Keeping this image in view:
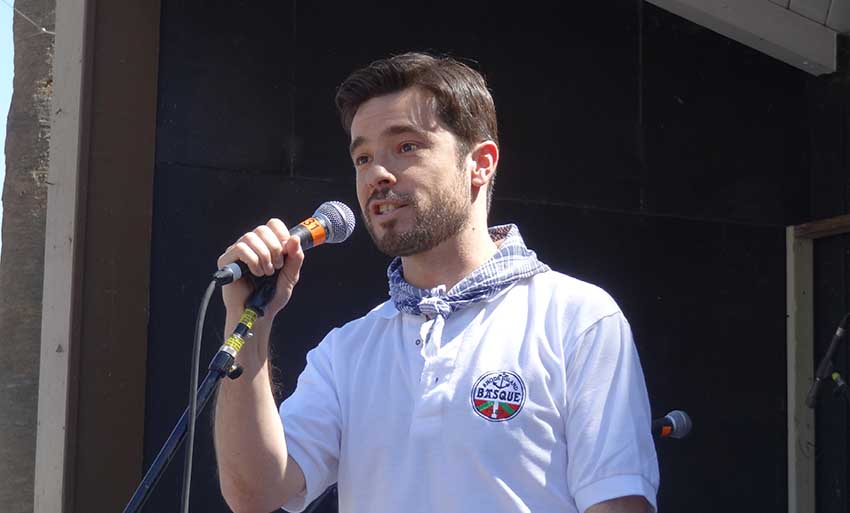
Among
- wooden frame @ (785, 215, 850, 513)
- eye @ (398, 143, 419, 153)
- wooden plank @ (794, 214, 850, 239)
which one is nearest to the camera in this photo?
eye @ (398, 143, 419, 153)

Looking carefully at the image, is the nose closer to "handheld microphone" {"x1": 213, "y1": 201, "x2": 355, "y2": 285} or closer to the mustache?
the mustache

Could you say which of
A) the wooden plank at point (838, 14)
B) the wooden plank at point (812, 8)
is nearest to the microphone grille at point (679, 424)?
the wooden plank at point (812, 8)

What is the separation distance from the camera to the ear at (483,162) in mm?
2131

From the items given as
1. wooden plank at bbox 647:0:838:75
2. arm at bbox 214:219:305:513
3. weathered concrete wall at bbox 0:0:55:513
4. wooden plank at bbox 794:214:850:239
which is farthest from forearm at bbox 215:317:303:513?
wooden plank at bbox 794:214:850:239

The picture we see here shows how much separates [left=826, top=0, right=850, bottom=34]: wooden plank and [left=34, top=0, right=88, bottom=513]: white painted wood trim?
10.6 ft

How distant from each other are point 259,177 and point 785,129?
8.26ft

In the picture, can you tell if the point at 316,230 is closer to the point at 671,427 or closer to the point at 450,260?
the point at 450,260

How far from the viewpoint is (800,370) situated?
4.74m

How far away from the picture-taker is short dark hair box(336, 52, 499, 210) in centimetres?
210

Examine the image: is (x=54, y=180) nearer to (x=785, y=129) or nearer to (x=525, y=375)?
(x=525, y=375)

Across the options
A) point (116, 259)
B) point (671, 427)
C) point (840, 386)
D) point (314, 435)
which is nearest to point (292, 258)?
point (314, 435)

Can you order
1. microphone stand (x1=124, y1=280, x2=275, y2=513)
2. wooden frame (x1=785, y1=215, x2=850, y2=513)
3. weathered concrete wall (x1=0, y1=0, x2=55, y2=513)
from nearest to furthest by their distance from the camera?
microphone stand (x1=124, y1=280, x2=275, y2=513)
weathered concrete wall (x1=0, y1=0, x2=55, y2=513)
wooden frame (x1=785, y1=215, x2=850, y2=513)

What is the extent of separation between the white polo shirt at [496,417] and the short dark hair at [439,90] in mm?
346

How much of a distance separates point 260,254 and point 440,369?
413mm
